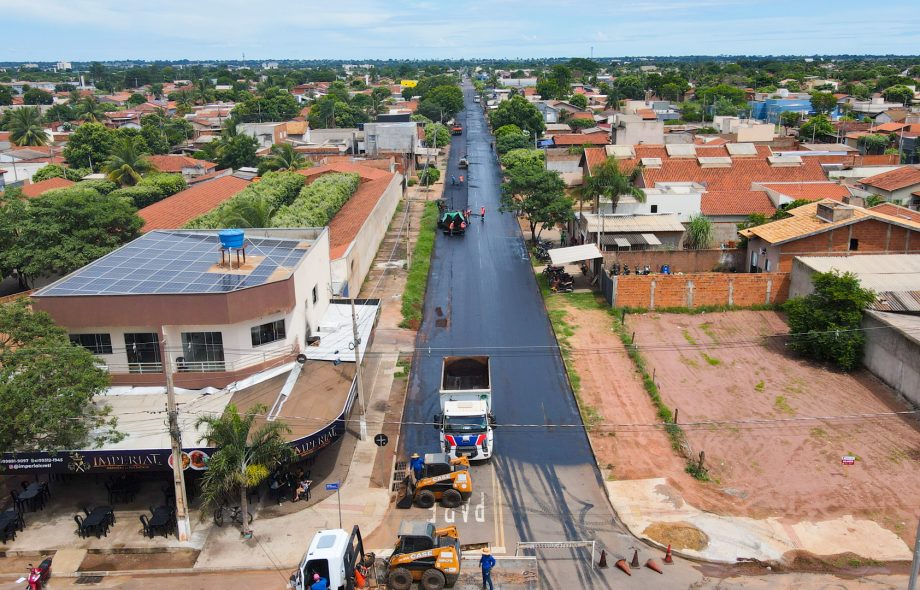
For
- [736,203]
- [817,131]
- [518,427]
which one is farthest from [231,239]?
[817,131]

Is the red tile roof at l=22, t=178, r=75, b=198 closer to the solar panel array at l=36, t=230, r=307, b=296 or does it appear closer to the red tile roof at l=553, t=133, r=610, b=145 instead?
the solar panel array at l=36, t=230, r=307, b=296

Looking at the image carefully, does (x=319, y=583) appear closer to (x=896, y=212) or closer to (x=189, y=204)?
(x=896, y=212)

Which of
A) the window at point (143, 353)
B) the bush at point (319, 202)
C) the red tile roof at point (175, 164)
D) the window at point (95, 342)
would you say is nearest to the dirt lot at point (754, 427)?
the window at point (143, 353)

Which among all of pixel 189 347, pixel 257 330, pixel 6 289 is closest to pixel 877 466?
pixel 257 330

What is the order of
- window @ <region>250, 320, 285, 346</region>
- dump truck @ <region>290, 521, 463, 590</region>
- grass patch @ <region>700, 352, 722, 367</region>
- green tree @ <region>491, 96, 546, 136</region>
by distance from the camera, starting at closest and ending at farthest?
dump truck @ <region>290, 521, 463, 590</region> < window @ <region>250, 320, 285, 346</region> < grass patch @ <region>700, 352, 722, 367</region> < green tree @ <region>491, 96, 546, 136</region>

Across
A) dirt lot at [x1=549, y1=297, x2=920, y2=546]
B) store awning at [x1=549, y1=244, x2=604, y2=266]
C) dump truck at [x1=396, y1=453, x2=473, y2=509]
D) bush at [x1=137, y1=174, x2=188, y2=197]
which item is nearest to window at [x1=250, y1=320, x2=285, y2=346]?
dump truck at [x1=396, y1=453, x2=473, y2=509]
